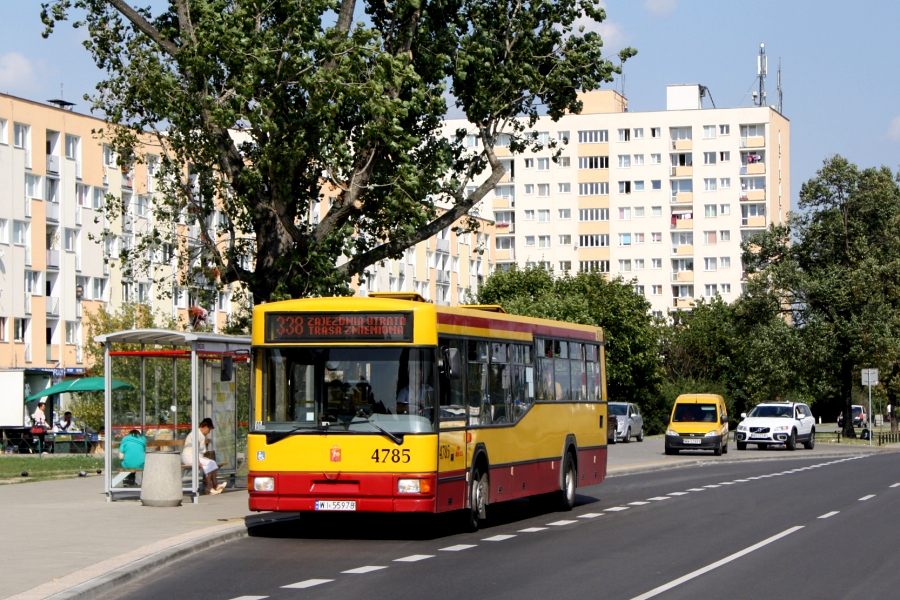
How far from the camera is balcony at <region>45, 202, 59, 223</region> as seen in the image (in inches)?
3029

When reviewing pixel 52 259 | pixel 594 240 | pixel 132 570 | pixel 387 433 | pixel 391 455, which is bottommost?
pixel 132 570

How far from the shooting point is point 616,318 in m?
82.9

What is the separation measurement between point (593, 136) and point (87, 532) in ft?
396

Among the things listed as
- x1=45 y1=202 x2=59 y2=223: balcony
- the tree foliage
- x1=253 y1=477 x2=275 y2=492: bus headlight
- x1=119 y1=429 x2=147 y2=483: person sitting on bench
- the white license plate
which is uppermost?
x1=45 y1=202 x2=59 y2=223: balcony

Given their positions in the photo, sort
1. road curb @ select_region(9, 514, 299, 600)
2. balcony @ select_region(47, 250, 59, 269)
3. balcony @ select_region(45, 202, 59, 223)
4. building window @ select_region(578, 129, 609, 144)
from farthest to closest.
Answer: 1. building window @ select_region(578, 129, 609, 144)
2. balcony @ select_region(47, 250, 59, 269)
3. balcony @ select_region(45, 202, 59, 223)
4. road curb @ select_region(9, 514, 299, 600)

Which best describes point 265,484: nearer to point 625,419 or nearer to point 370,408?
point 370,408

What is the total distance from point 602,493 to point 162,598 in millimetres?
15883

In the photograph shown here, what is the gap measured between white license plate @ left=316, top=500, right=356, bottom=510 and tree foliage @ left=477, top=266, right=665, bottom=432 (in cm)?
6261

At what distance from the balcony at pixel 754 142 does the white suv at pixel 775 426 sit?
79.1 meters

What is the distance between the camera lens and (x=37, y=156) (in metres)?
75.7

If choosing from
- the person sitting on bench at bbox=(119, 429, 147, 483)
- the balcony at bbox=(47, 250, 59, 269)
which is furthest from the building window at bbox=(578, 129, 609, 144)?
the person sitting on bench at bbox=(119, 429, 147, 483)

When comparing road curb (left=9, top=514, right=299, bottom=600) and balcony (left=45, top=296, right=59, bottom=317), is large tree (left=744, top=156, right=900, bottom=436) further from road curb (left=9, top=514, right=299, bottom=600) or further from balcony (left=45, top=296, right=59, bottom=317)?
road curb (left=9, top=514, right=299, bottom=600)

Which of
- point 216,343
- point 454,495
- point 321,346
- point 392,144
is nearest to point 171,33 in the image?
point 392,144

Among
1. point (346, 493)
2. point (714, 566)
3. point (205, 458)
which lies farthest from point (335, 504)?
point (205, 458)
